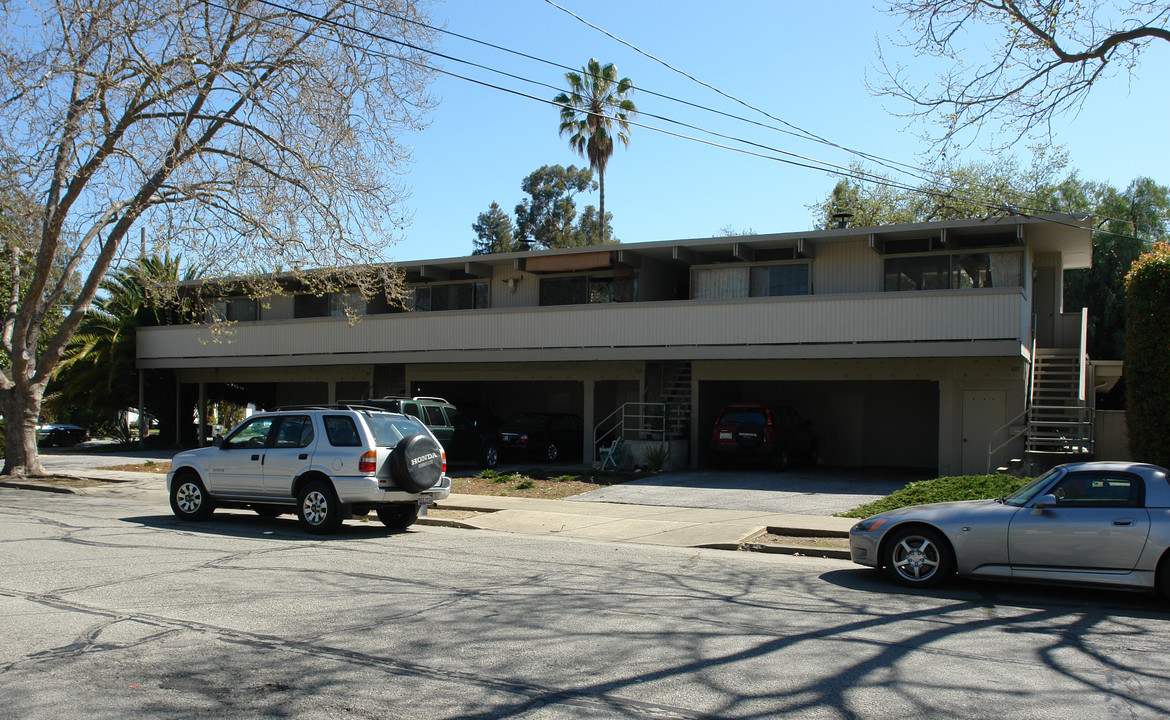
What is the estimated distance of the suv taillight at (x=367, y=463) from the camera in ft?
40.9

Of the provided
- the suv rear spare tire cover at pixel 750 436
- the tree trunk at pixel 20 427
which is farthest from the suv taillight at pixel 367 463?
the tree trunk at pixel 20 427

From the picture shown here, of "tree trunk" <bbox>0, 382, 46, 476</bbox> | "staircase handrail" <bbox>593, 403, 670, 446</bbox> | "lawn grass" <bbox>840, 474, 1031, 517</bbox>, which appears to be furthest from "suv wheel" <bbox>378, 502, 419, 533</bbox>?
"tree trunk" <bbox>0, 382, 46, 476</bbox>

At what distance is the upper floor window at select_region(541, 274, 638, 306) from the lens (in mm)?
26062

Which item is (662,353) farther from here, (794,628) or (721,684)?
(721,684)

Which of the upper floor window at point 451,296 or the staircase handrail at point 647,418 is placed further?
the upper floor window at point 451,296

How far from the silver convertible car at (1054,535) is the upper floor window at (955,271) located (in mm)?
13462

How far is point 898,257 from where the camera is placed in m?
22.6

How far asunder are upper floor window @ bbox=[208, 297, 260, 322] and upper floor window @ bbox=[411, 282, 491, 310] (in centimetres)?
654

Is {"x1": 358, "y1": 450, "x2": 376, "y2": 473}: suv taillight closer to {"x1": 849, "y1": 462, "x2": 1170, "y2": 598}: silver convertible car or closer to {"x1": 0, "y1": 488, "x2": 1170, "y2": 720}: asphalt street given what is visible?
{"x1": 0, "y1": 488, "x2": 1170, "y2": 720}: asphalt street

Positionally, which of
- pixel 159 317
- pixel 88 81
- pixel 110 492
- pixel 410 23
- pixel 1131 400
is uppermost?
pixel 410 23

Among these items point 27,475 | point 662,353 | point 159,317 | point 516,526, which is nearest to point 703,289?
point 662,353

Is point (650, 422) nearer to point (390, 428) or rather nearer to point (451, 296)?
point (451, 296)

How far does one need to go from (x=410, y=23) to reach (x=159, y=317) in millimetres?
19079

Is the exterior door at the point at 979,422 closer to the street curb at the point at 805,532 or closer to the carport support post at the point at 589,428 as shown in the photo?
the street curb at the point at 805,532
